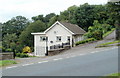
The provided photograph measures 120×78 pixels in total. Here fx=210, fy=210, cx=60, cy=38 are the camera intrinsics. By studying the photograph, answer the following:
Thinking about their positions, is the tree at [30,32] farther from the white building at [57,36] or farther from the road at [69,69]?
the road at [69,69]

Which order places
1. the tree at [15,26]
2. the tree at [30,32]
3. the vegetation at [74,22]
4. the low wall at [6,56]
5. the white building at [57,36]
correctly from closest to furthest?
the low wall at [6,56] < the white building at [57,36] < the vegetation at [74,22] < the tree at [30,32] < the tree at [15,26]

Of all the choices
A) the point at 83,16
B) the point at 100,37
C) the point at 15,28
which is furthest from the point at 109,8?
the point at 15,28

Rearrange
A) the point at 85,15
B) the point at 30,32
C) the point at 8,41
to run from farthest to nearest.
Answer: the point at 8,41 → the point at 30,32 → the point at 85,15

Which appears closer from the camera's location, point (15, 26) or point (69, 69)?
point (69, 69)

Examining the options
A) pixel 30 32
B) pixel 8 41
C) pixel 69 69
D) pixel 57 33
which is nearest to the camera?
pixel 69 69

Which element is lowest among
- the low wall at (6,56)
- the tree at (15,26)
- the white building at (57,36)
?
Result: the low wall at (6,56)

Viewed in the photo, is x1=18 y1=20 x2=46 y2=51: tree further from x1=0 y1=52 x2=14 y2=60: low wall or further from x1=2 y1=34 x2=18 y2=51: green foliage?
x1=0 y1=52 x2=14 y2=60: low wall

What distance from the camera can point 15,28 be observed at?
2623 inches

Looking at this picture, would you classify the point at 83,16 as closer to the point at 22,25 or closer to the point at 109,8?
the point at 22,25

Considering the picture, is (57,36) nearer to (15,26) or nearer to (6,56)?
(6,56)

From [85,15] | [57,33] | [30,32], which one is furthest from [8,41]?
[57,33]

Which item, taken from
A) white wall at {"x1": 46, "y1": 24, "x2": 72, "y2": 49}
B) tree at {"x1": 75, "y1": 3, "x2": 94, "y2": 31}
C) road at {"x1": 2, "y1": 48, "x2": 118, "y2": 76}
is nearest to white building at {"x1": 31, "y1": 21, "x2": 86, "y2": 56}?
white wall at {"x1": 46, "y1": 24, "x2": 72, "y2": 49}

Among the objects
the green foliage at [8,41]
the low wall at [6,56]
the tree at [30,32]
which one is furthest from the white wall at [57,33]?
the green foliage at [8,41]

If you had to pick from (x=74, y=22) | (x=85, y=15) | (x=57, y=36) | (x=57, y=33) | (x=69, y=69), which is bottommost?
(x=69, y=69)
